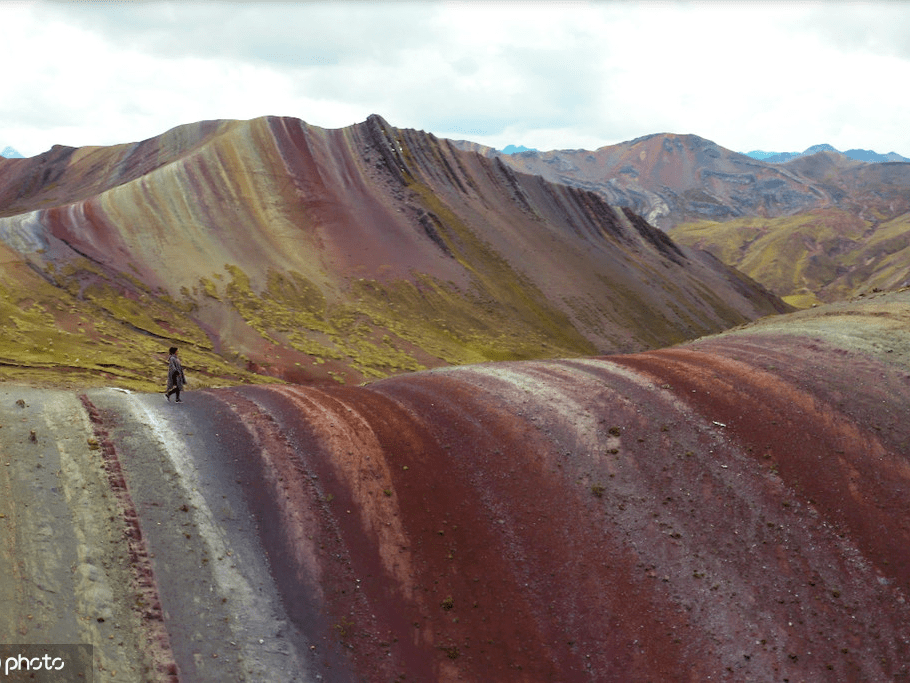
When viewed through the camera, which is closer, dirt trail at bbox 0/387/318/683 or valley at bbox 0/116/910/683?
dirt trail at bbox 0/387/318/683

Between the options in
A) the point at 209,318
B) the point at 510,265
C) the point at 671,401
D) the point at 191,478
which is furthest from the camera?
the point at 510,265

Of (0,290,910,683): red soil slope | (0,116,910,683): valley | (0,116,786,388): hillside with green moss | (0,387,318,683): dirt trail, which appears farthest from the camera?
(0,116,786,388): hillside with green moss

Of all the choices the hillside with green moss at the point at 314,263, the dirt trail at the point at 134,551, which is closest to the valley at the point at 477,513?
the dirt trail at the point at 134,551

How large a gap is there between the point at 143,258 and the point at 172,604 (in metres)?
49.0

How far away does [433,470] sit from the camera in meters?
20.9

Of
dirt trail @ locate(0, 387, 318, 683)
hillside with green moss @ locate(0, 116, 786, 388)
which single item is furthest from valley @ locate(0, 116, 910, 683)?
hillside with green moss @ locate(0, 116, 786, 388)

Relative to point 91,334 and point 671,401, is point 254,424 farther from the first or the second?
point 91,334

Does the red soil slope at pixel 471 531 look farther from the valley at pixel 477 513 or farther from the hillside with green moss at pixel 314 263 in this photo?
the hillside with green moss at pixel 314 263

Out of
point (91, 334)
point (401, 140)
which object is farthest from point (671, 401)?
point (401, 140)

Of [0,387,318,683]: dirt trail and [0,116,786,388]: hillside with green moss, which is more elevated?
[0,116,786,388]: hillside with green moss

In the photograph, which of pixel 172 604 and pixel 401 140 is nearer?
pixel 172 604

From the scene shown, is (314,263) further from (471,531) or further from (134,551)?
(134,551)

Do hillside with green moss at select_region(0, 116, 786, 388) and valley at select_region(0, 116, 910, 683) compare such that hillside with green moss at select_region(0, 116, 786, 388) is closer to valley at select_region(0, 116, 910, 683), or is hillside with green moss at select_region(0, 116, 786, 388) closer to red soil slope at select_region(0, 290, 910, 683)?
valley at select_region(0, 116, 910, 683)

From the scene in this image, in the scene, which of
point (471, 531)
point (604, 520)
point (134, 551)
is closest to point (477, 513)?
point (471, 531)
